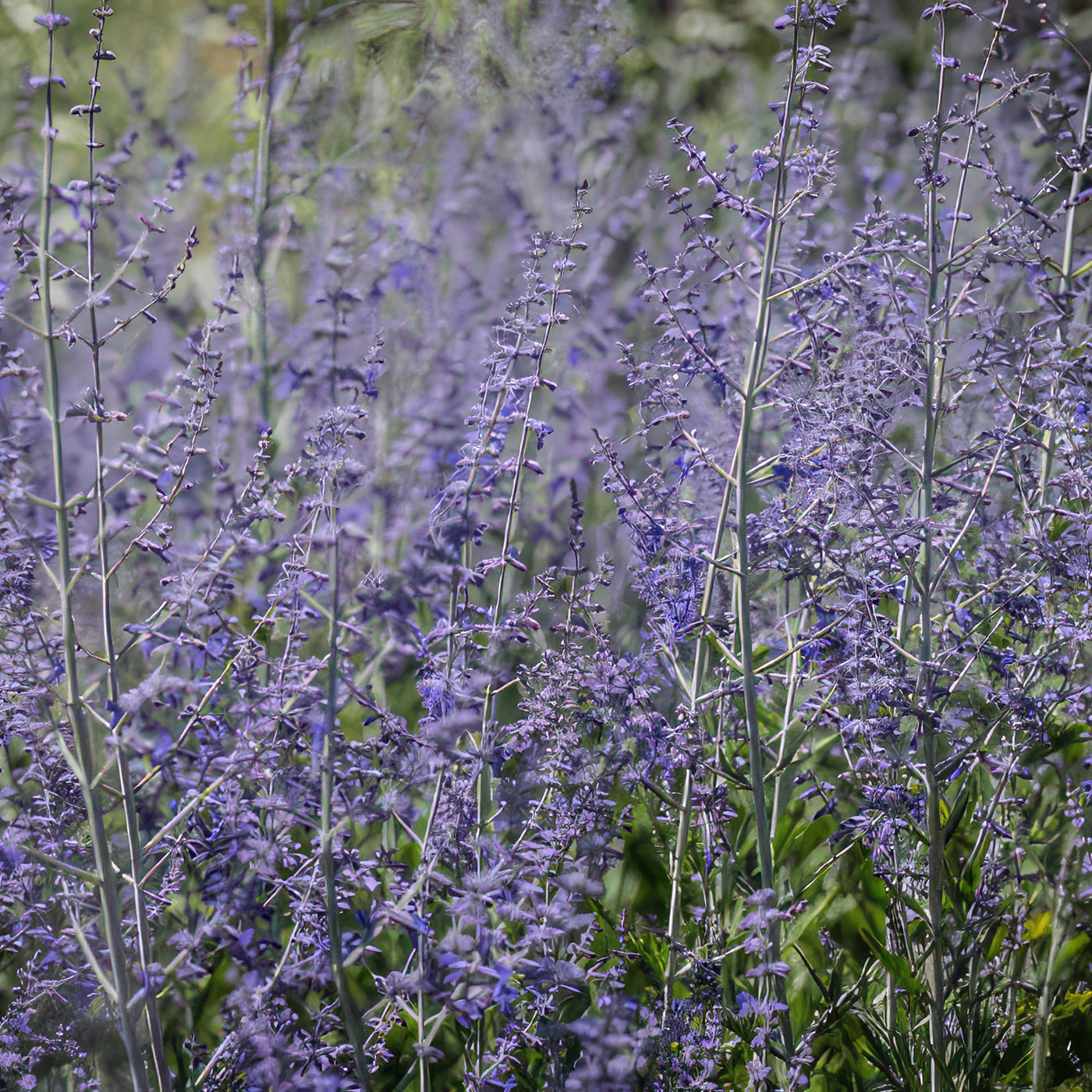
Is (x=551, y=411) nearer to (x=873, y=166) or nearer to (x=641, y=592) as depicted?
(x=641, y=592)

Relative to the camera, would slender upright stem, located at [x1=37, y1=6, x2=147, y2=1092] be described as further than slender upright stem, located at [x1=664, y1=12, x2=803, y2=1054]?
No

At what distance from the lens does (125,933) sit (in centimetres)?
89

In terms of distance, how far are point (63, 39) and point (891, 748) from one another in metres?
1.56

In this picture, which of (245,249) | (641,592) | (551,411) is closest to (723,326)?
(551,411)

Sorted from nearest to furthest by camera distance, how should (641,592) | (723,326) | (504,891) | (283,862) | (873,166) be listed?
(504,891) < (283,862) < (641,592) < (723,326) < (873,166)

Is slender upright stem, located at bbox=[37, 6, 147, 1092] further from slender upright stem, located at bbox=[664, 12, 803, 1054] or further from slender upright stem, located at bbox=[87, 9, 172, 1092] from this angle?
slender upright stem, located at bbox=[664, 12, 803, 1054]

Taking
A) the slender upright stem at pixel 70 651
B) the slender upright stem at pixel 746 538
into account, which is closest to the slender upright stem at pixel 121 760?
the slender upright stem at pixel 70 651

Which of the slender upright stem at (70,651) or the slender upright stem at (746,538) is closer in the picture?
the slender upright stem at (70,651)

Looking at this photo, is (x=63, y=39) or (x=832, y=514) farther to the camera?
(x=63, y=39)

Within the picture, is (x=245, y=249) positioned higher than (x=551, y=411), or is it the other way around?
(x=245, y=249)

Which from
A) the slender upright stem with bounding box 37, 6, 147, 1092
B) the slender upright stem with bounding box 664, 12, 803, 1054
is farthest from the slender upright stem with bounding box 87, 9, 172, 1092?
the slender upright stem with bounding box 664, 12, 803, 1054

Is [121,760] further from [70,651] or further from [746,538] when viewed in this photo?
[746,538]

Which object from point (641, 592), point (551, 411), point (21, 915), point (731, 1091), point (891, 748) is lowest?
point (731, 1091)

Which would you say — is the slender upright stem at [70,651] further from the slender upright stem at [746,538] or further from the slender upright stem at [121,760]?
the slender upright stem at [746,538]
